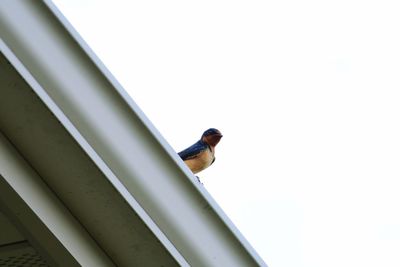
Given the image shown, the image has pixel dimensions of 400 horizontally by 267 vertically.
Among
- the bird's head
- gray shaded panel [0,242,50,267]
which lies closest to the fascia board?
gray shaded panel [0,242,50,267]

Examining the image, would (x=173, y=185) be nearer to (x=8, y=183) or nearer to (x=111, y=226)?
(x=111, y=226)

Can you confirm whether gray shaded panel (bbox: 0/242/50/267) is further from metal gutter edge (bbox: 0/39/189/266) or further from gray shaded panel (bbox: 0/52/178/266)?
metal gutter edge (bbox: 0/39/189/266)

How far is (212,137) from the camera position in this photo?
8.62m

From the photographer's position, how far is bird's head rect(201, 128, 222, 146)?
8575 mm

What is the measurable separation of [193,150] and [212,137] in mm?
374

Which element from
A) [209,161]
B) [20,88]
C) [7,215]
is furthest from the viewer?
[209,161]

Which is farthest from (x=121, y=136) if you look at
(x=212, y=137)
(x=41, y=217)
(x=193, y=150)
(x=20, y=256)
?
(x=212, y=137)

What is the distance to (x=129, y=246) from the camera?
218 cm

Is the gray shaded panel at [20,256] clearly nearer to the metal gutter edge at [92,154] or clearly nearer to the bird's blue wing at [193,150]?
the metal gutter edge at [92,154]

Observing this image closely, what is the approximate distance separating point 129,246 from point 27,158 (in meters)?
0.32

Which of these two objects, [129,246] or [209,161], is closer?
[129,246]

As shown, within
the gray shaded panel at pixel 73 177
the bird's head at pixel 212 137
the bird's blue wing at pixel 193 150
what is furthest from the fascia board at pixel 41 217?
the bird's head at pixel 212 137

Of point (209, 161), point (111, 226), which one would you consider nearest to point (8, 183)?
point (111, 226)

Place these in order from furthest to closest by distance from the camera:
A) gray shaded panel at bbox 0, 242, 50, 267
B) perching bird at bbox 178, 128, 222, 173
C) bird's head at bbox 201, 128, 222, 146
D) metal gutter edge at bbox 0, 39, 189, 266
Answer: bird's head at bbox 201, 128, 222, 146 < perching bird at bbox 178, 128, 222, 173 < gray shaded panel at bbox 0, 242, 50, 267 < metal gutter edge at bbox 0, 39, 189, 266
